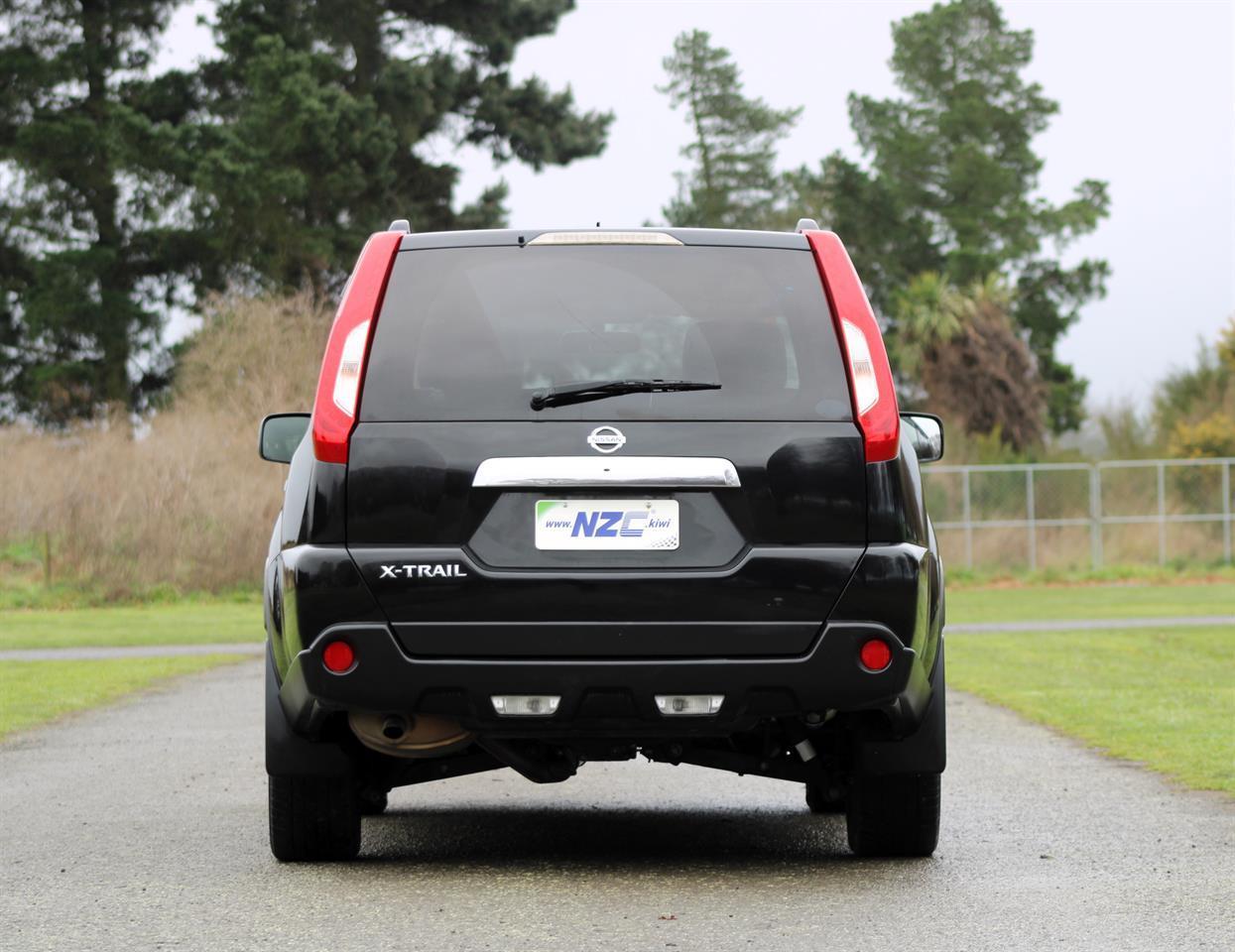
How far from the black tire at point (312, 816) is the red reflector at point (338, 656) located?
757 millimetres

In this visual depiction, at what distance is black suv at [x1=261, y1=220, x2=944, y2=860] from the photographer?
5820mm

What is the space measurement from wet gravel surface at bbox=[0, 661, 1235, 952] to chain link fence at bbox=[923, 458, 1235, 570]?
27.1m

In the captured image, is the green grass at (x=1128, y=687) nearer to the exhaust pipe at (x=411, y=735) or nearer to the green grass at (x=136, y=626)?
the exhaust pipe at (x=411, y=735)

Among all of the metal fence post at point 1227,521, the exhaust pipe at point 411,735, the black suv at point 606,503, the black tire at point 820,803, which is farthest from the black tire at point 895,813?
the metal fence post at point 1227,521

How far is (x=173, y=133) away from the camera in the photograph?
4688 centimetres

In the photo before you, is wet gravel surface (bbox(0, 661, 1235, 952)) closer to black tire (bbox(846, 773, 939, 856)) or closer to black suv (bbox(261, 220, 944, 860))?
black tire (bbox(846, 773, 939, 856))

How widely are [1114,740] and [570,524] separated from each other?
6200 mm

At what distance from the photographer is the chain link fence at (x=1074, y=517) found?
3697 centimetres

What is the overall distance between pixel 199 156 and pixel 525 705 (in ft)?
140

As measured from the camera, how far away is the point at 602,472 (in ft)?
19.1

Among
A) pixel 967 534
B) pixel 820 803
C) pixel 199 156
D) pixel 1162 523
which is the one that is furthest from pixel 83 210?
pixel 820 803

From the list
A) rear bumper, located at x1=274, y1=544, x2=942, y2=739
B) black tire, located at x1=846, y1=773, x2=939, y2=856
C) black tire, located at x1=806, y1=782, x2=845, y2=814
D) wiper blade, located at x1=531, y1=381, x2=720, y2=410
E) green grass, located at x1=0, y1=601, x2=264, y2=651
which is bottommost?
green grass, located at x1=0, y1=601, x2=264, y2=651

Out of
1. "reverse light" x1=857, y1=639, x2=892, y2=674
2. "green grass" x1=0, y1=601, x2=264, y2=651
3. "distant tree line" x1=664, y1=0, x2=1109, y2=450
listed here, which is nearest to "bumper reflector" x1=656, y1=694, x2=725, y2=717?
"reverse light" x1=857, y1=639, x2=892, y2=674

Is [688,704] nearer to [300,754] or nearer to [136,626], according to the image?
[300,754]
